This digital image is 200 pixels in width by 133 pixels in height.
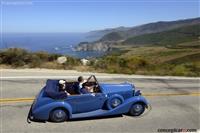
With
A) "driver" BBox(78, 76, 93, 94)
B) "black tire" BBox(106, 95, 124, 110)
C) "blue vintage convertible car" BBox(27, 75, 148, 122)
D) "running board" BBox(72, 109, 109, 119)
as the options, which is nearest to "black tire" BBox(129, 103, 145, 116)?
"blue vintage convertible car" BBox(27, 75, 148, 122)

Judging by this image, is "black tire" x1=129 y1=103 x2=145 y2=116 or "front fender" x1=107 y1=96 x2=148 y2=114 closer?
"front fender" x1=107 y1=96 x2=148 y2=114

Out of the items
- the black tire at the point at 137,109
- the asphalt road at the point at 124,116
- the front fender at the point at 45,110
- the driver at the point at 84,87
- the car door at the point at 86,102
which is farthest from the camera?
the black tire at the point at 137,109

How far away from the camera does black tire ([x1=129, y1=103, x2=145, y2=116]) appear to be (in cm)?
1081

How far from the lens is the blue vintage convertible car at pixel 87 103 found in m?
9.96

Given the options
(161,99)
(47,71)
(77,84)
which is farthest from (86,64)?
(77,84)

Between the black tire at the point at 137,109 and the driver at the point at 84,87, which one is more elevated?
the driver at the point at 84,87

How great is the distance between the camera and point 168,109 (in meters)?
12.0

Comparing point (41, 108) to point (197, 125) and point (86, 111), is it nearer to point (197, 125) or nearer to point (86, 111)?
point (86, 111)

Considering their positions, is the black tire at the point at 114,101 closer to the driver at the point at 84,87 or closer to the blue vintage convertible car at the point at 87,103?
the blue vintage convertible car at the point at 87,103

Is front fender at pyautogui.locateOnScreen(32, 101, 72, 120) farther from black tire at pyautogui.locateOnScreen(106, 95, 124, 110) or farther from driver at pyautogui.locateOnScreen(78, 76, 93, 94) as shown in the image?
black tire at pyautogui.locateOnScreen(106, 95, 124, 110)

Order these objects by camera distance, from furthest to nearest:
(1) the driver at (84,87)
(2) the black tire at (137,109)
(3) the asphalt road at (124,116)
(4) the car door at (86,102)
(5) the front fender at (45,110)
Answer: (2) the black tire at (137,109) → (1) the driver at (84,87) → (4) the car door at (86,102) → (5) the front fender at (45,110) → (3) the asphalt road at (124,116)

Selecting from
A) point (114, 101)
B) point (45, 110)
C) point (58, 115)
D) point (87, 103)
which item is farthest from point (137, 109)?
point (45, 110)

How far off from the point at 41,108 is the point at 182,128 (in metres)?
4.15

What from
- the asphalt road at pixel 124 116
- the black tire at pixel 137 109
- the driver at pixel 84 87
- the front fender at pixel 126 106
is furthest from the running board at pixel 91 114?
the black tire at pixel 137 109
